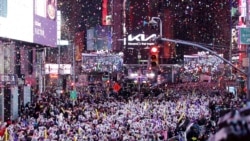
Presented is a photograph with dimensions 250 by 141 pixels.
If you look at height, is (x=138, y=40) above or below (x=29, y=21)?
above

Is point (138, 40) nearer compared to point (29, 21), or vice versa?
point (29, 21)

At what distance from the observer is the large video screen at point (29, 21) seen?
27875mm

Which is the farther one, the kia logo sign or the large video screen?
the kia logo sign

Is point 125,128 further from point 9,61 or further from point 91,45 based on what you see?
point 91,45

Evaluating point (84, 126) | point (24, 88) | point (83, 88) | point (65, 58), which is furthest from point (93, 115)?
point (65, 58)

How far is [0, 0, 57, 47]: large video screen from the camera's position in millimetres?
27875

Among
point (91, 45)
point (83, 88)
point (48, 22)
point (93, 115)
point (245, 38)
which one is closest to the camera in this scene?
point (245, 38)

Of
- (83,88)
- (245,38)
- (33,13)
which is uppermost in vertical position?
(33,13)

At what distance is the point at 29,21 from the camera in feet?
104

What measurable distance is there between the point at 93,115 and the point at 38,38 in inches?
383

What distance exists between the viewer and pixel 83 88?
6531cm

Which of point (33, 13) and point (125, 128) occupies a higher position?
point (33, 13)

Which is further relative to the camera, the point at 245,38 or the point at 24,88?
the point at 24,88

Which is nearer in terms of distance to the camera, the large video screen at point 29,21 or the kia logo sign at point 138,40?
the large video screen at point 29,21
